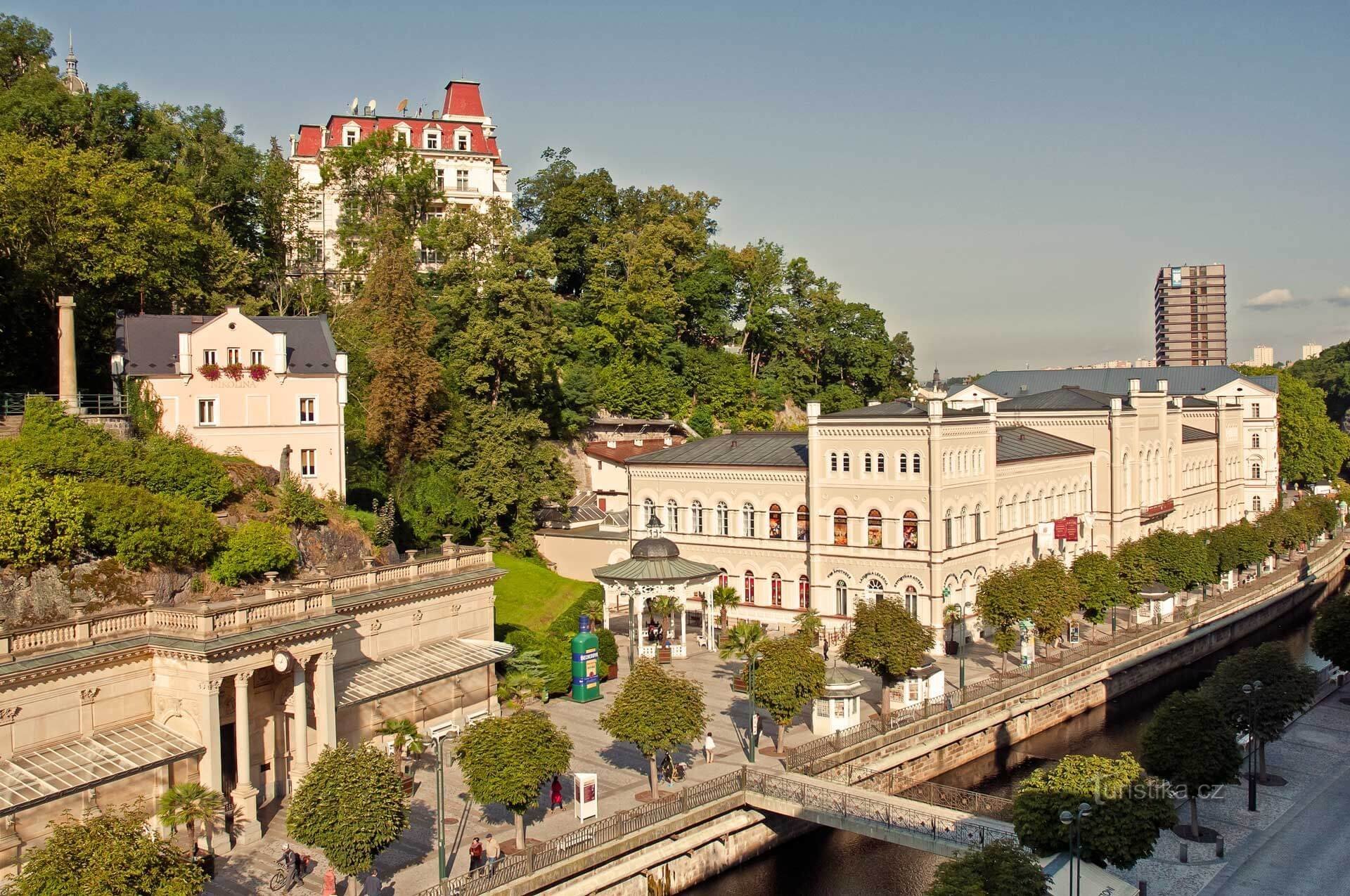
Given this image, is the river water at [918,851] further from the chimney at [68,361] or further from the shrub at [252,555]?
the chimney at [68,361]

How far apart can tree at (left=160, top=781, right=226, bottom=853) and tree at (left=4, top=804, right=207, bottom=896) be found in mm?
5687

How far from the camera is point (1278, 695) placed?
40750 millimetres

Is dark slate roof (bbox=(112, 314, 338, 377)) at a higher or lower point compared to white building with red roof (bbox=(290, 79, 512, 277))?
lower

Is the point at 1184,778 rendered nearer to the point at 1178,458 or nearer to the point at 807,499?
the point at 807,499

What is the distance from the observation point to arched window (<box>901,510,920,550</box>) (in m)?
56.3

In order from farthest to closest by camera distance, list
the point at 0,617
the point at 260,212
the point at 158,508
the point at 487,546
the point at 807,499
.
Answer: the point at 260,212, the point at 807,499, the point at 487,546, the point at 158,508, the point at 0,617

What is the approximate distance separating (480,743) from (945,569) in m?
30.3

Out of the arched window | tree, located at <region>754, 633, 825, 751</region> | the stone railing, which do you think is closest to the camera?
the stone railing

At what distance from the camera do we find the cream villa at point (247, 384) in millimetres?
46906

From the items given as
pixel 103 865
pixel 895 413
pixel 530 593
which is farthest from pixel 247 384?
pixel 895 413

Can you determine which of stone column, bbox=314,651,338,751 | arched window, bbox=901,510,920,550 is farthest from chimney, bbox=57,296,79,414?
arched window, bbox=901,510,920,550

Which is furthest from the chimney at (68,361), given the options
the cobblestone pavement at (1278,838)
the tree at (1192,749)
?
the cobblestone pavement at (1278,838)

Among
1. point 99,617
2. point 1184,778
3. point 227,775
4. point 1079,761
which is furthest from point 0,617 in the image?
point 1184,778

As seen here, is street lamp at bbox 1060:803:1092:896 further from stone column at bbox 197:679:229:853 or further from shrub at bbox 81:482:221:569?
shrub at bbox 81:482:221:569
